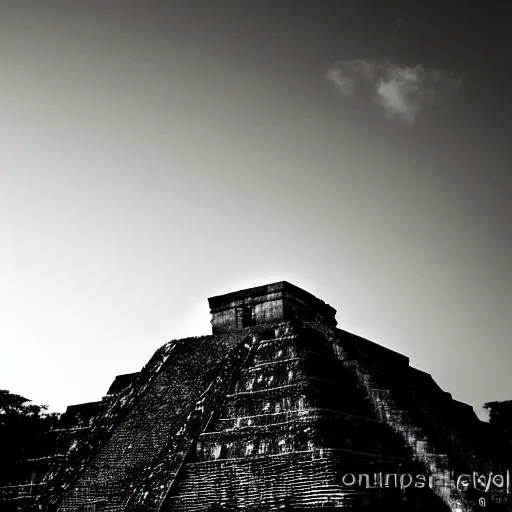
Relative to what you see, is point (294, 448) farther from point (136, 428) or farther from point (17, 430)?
point (17, 430)

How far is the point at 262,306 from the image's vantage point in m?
12.8

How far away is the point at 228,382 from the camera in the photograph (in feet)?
33.5

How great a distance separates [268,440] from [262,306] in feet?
14.7

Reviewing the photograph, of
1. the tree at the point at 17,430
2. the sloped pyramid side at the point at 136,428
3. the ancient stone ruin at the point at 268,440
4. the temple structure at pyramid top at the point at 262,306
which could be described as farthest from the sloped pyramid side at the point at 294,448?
the tree at the point at 17,430

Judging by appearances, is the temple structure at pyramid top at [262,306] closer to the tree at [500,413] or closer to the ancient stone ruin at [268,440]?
the ancient stone ruin at [268,440]

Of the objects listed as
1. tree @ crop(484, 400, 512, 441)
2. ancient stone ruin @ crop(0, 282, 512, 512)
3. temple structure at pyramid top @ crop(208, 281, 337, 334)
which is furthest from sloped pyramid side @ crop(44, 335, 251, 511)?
tree @ crop(484, 400, 512, 441)

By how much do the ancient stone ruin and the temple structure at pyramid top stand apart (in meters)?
0.55

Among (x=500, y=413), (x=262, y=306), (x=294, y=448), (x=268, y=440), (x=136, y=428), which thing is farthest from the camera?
(x=500, y=413)

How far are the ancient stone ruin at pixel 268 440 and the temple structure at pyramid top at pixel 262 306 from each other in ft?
1.81

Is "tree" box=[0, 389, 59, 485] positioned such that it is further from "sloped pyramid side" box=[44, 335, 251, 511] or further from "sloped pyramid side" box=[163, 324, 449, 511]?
"sloped pyramid side" box=[163, 324, 449, 511]

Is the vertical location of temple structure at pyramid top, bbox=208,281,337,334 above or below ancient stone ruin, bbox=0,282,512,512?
above

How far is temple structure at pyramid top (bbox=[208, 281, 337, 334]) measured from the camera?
41.5 ft

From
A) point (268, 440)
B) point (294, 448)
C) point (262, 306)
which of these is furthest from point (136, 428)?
point (262, 306)

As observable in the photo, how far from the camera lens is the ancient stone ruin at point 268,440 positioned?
8.11 meters
